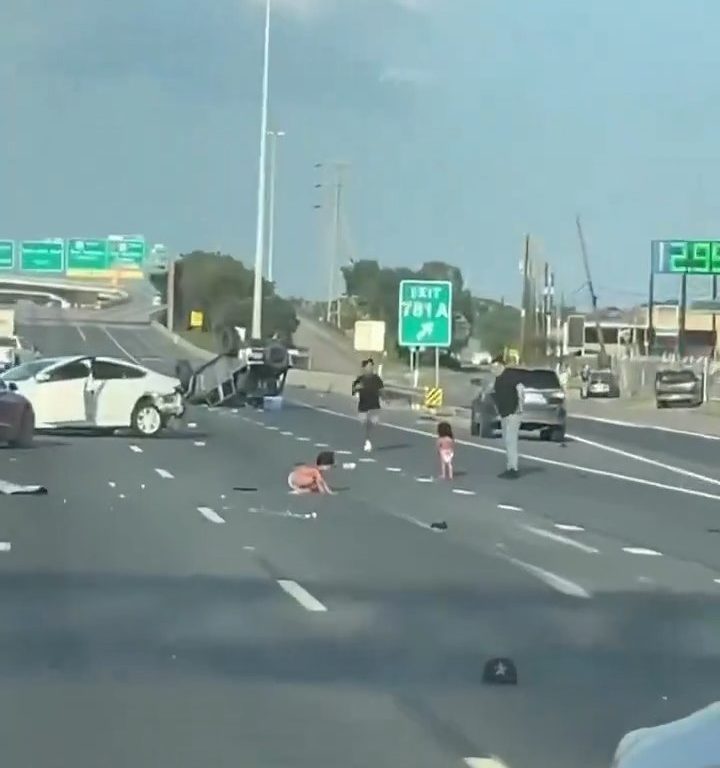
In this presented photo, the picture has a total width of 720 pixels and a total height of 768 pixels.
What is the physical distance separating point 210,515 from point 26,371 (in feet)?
58.8

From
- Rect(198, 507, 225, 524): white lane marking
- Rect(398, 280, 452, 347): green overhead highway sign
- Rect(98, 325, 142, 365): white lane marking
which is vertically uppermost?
Rect(398, 280, 452, 347): green overhead highway sign

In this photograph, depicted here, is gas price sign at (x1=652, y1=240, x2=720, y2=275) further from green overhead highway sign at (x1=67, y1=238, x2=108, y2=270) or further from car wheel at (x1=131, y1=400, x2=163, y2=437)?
car wheel at (x1=131, y1=400, x2=163, y2=437)

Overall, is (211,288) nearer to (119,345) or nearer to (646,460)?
(119,345)

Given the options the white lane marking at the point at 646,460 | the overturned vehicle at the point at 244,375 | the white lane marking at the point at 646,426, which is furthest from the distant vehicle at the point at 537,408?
the overturned vehicle at the point at 244,375

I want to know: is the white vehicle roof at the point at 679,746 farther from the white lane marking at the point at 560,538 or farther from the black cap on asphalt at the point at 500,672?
the white lane marking at the point at 560,538

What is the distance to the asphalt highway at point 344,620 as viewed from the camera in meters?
9.46

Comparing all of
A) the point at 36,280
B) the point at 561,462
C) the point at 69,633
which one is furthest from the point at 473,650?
the point at 36,280

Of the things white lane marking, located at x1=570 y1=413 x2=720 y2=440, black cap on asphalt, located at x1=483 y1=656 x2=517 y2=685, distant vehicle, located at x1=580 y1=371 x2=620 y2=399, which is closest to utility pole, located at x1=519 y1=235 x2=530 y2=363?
distant vehicle, located at x1=580 y1=371 x2=620 y2=399

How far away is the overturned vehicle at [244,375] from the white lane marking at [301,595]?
41442mm

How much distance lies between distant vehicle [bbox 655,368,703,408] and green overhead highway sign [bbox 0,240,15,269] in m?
33.6

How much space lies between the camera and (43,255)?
314 ft

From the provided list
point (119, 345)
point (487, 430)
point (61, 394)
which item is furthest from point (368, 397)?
point (119, 345)

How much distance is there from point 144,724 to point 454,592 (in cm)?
623

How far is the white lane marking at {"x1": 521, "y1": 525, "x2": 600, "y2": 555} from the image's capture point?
1963 cm
